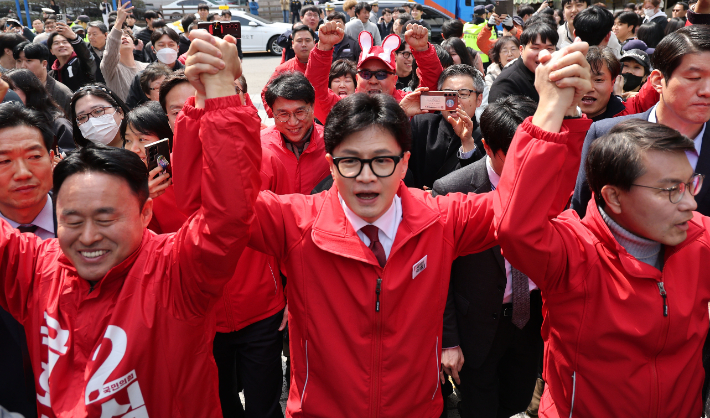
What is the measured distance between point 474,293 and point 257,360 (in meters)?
1.12

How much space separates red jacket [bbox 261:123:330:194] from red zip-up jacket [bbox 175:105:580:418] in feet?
4.35

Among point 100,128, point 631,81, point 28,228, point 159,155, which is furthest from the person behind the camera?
point 631,81

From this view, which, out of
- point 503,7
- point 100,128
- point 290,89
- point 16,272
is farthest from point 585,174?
point 503,7

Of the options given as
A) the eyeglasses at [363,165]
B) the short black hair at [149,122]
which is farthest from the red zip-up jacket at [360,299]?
the short black hair at [149,122]

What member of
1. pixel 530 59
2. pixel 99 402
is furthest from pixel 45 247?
pixel 530 59

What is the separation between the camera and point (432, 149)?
11.4 ft

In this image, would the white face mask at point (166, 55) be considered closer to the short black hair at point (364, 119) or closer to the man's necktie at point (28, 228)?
the man's necktie at point (28, 228)

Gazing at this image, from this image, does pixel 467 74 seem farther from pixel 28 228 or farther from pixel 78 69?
pixel 78 69

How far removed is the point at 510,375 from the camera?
2.79 metres

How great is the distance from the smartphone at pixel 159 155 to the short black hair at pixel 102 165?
0.52m

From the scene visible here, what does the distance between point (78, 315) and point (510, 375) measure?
6.82 ft

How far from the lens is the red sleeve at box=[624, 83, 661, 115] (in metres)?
3.61

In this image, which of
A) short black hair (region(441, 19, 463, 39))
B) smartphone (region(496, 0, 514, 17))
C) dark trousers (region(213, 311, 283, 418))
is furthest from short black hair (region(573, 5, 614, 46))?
smartphone (region(496, 0, 514, 17))

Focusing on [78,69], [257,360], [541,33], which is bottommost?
[257,360]
